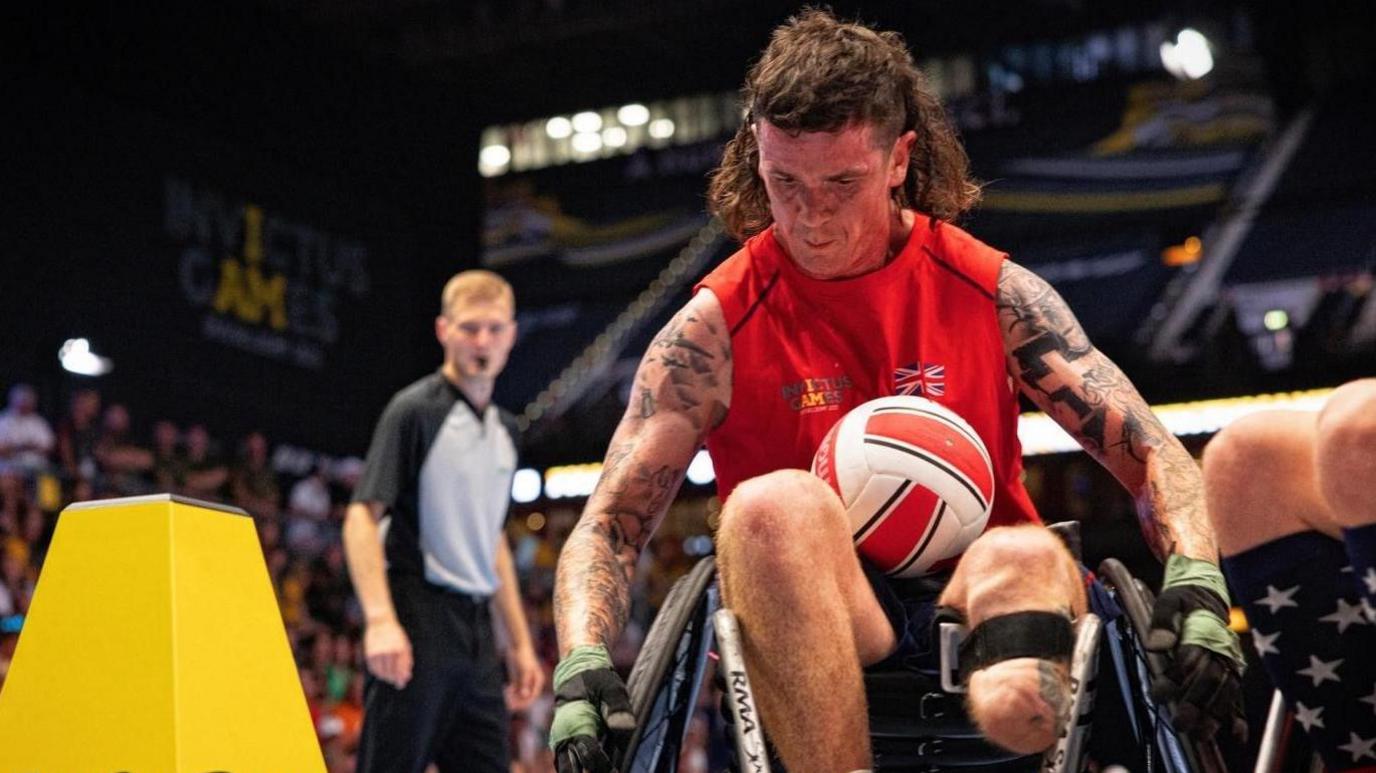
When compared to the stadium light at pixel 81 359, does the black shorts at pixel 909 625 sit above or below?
below

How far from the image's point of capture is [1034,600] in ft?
6.79

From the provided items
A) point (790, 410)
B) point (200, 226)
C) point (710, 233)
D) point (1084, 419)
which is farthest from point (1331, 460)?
point (710, 233)

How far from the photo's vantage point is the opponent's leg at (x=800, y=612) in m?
2.09

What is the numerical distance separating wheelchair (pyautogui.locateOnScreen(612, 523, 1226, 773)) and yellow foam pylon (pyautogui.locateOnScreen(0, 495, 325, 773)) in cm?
63

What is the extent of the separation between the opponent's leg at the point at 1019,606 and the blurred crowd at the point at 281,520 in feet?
19.2

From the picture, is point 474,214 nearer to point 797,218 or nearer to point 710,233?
point 710,233

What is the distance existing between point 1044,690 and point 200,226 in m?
11.2

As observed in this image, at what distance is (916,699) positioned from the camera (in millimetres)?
2352

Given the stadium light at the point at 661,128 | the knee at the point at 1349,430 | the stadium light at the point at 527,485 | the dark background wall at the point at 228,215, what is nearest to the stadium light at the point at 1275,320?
the stadium light at the point at 661,128

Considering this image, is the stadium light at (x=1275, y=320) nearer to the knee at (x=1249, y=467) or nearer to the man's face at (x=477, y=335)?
the man's face at (x=477, y=335)

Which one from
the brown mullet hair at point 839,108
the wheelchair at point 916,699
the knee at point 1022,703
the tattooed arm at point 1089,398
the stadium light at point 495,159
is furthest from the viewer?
the stadium light at point 495,159

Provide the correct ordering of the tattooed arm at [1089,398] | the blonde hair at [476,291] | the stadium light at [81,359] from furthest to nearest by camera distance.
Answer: the stadium light at [81,359] < the blonde hair at [476,291] < the tattooed arm at [1089,398]

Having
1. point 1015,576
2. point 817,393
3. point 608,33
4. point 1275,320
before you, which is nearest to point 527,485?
point 608,33

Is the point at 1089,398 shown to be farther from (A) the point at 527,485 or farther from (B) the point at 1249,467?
(A) the point at 527,485
